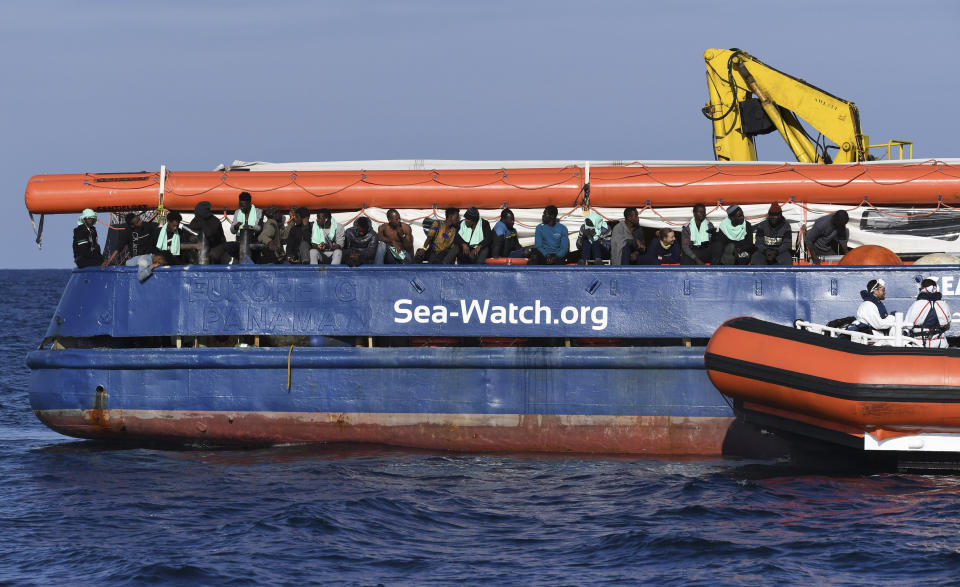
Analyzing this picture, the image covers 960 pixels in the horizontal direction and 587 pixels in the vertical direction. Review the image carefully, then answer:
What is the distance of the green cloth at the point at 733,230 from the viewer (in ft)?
42.9

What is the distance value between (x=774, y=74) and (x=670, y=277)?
514cm

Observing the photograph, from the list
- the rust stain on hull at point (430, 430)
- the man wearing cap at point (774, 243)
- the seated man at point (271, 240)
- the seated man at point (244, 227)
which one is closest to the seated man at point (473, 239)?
the rust stain on hull at point (430, 430)

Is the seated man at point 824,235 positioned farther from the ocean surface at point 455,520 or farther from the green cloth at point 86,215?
the green cloth at point 86,215

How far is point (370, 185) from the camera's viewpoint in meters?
14.0

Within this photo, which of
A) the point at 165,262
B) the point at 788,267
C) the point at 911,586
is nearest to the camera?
the point at 911,586

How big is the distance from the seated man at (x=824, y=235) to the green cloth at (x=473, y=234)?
3.56 m

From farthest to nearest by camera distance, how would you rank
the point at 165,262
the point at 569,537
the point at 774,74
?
the point at 774,74 → the point at 165,262 → the point at 569,537

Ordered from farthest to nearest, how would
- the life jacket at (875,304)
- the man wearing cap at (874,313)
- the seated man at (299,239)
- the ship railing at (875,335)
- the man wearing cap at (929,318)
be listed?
the seated man at (299,239)
the life jacket at (875,304)
the man wearing cap at (874,313)
the man wearing cap at (929,318)
the ship railing at (875,335)

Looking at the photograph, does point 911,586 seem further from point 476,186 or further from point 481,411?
point 476,186

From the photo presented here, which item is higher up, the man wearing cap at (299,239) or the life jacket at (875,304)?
the man wearing cap at (299,239)

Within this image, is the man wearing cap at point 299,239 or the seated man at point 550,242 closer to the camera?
the seated man at point 550,242

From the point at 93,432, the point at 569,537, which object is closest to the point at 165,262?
the point at 93,432

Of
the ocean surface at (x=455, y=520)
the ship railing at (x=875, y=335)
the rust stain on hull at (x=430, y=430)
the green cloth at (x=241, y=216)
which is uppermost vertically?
the green cloth at (x=241, y=216)

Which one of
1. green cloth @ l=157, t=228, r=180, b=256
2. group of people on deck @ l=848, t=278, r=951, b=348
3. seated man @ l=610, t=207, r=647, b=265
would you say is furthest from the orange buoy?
green cloth @ l=157, t=228, r=180, b=256
